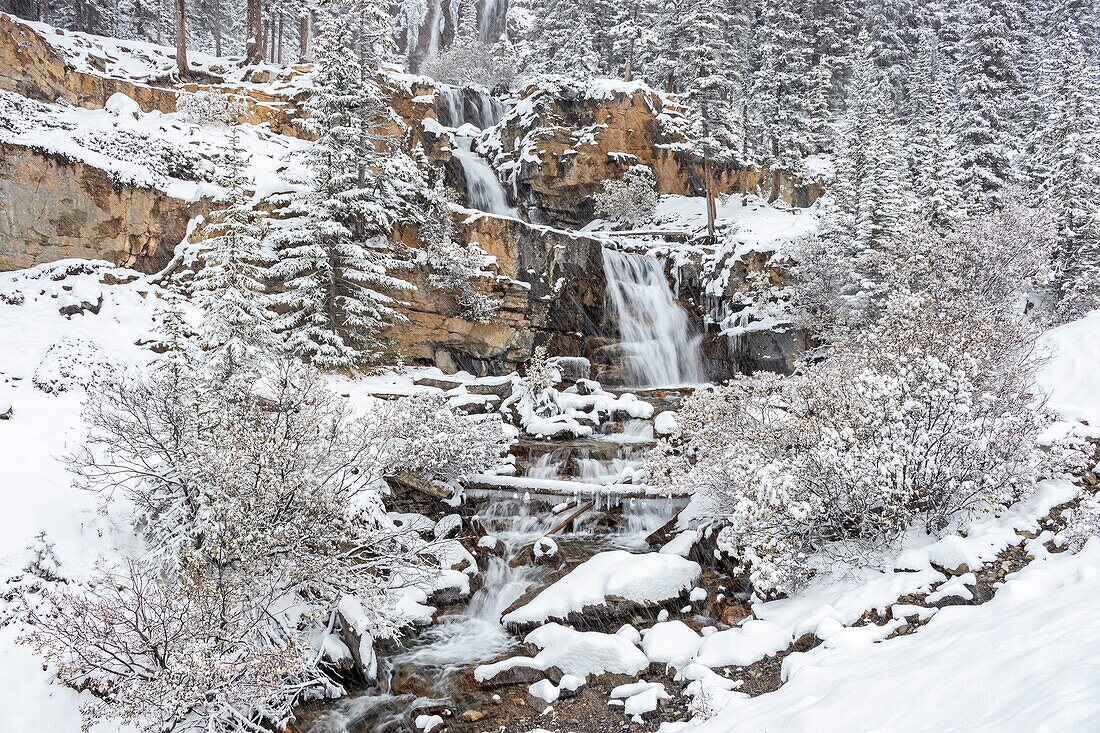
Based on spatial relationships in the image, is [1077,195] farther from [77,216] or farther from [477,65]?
[477,65]

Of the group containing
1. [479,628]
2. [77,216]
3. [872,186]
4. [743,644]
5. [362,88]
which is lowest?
[479,628]

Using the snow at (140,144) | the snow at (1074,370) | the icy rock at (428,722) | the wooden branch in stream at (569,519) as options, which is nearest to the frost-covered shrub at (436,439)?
the wooden branch in stream at (569,519)

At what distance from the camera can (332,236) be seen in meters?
20.4

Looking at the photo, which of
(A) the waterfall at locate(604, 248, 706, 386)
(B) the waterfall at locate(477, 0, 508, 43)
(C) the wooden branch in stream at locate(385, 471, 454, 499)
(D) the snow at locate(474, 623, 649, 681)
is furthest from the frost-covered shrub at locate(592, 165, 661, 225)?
(B) the waterfall at locate(477, 0, 508, 43)

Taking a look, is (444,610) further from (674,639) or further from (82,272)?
(82,272)

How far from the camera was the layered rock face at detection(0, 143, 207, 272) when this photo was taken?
1711 cm

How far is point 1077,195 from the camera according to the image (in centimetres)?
2384

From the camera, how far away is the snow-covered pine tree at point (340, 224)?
771 inches

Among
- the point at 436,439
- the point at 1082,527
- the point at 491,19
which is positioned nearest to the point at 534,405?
the point at 436,439

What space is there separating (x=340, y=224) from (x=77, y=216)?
7.80m

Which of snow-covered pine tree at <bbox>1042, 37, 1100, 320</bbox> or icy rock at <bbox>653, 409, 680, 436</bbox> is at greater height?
snow-covered pine tree at <bbox>1042, 37, 1100, 320</bbox>

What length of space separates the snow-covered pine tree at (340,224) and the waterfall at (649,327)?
32.4 feet

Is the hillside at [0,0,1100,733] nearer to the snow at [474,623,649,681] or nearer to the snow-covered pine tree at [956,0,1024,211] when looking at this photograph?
the snow at [474,623,649,681]

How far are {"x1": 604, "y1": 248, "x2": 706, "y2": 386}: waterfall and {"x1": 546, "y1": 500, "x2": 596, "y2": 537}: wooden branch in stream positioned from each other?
10354mm
